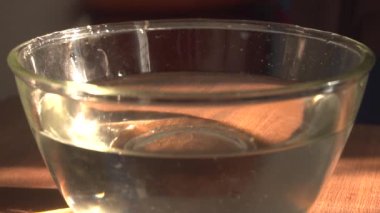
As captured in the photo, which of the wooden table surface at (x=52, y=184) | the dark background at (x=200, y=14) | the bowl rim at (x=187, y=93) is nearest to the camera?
the bowl rim at (x=187, y=93)

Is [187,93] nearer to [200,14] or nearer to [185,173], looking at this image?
[185,173]

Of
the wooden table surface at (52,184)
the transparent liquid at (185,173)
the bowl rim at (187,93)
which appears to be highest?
the bowl rim at (187,93)

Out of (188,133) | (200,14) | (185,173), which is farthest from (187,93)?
(200,14)

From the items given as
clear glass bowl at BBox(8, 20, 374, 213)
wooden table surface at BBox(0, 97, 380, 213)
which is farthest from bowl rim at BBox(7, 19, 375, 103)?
wooden table surface at BBox(0, 97, 380, 213)

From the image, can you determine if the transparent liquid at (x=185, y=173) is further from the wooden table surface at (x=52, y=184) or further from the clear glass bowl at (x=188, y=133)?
the wooden table surface at (x=52, y=184)

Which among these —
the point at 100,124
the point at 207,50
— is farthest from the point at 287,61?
the point at 100,124

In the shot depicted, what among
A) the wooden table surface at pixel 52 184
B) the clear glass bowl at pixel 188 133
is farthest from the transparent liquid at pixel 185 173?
the wooden table surface at pixel 52 184
